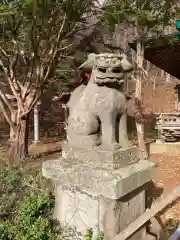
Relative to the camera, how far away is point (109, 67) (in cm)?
282

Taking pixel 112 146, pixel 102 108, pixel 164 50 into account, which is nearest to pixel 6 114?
pixel 164 50

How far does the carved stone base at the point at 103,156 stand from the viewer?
2895 millimetres

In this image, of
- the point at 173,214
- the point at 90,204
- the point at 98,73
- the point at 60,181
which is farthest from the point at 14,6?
the point at 173,214

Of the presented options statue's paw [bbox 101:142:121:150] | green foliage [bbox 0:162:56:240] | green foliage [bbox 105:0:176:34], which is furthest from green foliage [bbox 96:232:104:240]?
green foliage [bbox 105:0:176:34]

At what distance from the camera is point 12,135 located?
A: 9141 millimetres

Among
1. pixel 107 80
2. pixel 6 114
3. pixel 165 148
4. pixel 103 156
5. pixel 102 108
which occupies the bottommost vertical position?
pixel 165 148

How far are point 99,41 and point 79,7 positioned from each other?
2522 mm

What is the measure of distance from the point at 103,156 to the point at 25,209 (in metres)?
1.13

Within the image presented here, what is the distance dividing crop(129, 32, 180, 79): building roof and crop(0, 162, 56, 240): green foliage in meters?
6.15

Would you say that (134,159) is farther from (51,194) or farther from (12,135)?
(12,135)

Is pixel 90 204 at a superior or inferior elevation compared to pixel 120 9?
inferior

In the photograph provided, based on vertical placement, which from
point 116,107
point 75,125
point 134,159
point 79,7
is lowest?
point 134,159

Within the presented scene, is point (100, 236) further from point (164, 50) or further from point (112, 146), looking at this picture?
point (164, 50)

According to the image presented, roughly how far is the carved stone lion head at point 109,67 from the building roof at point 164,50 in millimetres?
5763
